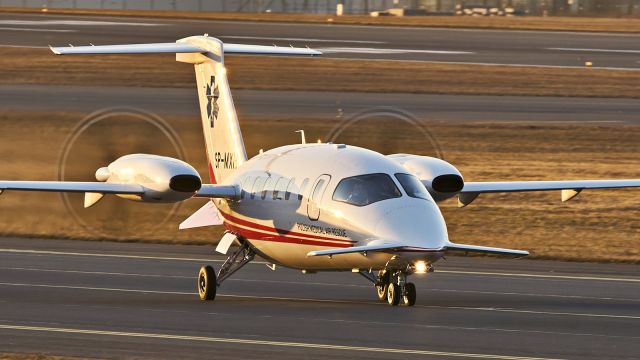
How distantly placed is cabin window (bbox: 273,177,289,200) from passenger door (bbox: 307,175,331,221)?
96cm

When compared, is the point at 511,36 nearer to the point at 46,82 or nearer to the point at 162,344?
the point at 46,82

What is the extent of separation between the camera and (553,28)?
4338 inches

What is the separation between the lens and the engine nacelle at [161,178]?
27.9 m

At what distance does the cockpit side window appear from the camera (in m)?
26.4


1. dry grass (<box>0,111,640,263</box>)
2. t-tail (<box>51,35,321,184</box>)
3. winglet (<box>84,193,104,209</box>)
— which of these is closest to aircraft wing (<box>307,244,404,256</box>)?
winglet (<box>84,193,104,209</box>)

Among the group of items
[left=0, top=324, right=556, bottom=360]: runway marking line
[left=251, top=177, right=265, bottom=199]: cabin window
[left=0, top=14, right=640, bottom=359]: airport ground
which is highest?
[left=251, top=177, right=265, bottom=199]: cabin window

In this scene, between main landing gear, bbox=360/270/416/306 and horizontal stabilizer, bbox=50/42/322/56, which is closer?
main landing gear, bbox=360/270/416/306

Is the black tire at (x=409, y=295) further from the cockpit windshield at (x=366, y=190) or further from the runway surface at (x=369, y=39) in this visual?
the runway surface at (x=369, y=39)

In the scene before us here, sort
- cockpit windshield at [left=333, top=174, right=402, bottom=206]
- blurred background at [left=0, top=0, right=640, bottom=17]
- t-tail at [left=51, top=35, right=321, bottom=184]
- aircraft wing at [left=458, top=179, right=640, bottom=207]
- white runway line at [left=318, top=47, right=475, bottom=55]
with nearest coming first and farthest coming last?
cockpit windshield at [left=333, top=174, right=402, bottom=206], aircraft wing at [left=458, top=179, right=640, bottom=207], t-tail at [left=51, top=35, right=321, bottom=184], white runway line at [left=318, top=47, right=475, bottom=55], blurred background at [left=0, top=0, right=640, bottom=17]

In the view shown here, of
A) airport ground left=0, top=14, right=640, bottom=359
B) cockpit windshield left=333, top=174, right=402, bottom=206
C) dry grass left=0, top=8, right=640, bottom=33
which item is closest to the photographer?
airport ground left=0, top=14, right=640, bottom=359

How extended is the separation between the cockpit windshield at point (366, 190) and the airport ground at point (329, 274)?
208cm

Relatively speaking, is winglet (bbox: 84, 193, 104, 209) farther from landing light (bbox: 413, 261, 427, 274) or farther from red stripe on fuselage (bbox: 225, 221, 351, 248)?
landing light (bbox: 413, 261, 427, 274)

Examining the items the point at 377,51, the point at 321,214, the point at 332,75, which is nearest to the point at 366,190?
the point at 321,214

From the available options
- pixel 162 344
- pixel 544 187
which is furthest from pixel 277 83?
pixel 162 344
